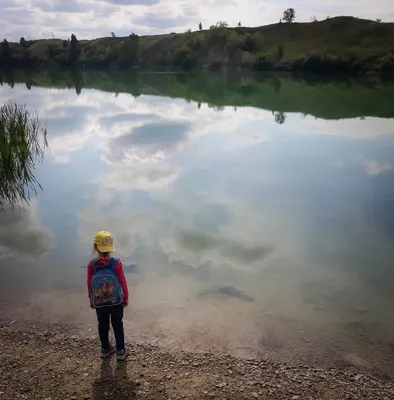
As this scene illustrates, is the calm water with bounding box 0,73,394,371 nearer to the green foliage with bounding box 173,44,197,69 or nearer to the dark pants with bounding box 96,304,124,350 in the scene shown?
the dark pants with bounding box 96,304,124,350

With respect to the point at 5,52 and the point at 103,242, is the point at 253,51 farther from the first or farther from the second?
the point at 103,242

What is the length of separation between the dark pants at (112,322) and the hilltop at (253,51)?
84.2 metres

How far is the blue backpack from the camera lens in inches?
211

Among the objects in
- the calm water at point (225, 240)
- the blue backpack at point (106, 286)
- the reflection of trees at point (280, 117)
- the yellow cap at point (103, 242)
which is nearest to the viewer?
the yellow cap at point (103, 242)

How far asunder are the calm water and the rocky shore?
49 cm

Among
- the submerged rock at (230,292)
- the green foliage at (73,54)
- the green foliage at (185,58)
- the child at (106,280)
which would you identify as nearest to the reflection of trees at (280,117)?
the submerged rock at (230,292)

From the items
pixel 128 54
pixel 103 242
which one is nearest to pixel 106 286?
pixel 103 242

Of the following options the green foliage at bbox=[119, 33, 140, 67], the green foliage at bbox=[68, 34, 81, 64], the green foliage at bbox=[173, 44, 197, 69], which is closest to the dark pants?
the green foliage at bbox=[173, 44, 197, 69]

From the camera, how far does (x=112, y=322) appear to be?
582cm

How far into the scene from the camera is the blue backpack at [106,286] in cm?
535

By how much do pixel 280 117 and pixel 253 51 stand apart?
84.0 metres

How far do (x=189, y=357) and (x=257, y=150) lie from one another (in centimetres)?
1770

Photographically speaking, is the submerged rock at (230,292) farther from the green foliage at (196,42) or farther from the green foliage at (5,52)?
the green foliage at (5,52)

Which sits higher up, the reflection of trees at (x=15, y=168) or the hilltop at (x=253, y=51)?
the hilltop at (x=253, y=51)
